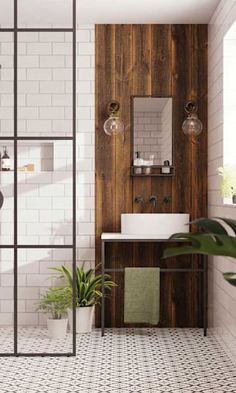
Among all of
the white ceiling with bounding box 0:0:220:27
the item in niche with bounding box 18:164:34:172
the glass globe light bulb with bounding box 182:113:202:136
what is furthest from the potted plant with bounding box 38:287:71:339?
the white ceiling with bounding box 0:0:220:27

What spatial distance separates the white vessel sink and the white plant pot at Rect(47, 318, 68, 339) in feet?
3.32

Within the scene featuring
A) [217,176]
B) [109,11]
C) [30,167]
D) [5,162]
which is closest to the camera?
[5,162]

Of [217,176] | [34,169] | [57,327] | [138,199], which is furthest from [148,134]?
[57,327]

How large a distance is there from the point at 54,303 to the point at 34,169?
4.18 ft

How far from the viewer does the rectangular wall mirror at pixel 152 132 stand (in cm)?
671

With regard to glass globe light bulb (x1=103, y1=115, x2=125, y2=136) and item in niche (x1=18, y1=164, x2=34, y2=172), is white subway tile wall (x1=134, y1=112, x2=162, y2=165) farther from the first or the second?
item in niche (x1=18, y1=164, x2=34, y2=172)

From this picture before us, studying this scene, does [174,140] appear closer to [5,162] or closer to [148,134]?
[148,134]

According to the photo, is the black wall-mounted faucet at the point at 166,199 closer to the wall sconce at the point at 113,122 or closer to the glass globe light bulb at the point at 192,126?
the glass globe light bulb at the point at 192,126

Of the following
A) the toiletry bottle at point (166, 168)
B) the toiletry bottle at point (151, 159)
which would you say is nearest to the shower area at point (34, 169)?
the toiletry bottle at point (151, 159)

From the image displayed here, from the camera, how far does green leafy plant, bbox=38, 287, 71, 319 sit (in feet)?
19.8

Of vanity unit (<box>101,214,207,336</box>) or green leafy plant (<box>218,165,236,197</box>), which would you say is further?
vanity unit (<box>101,214,207,336</box>)

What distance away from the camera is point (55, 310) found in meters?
6.04

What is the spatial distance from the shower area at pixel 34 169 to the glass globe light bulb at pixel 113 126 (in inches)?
14.9

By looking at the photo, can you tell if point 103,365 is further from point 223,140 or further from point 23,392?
point 223,140
